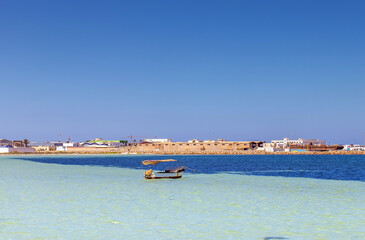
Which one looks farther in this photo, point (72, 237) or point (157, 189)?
point (157, 189)

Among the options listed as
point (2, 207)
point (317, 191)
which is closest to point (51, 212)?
point (2, 207)

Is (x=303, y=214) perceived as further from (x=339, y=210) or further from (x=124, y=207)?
(x=124, y=207)

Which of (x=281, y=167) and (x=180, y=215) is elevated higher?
(x=180, y=215)

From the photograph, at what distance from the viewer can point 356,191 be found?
1533 inches

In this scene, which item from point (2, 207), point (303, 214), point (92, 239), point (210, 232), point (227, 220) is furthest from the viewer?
point (2, 207)

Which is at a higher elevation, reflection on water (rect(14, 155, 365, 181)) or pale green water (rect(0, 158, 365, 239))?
pale green water (rect(0, 158, 365, 239))

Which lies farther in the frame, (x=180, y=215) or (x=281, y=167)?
(x=281, y=167)

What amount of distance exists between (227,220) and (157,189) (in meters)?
17.8

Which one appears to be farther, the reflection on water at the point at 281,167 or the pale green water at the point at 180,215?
the reflection on water at the point at 281,167

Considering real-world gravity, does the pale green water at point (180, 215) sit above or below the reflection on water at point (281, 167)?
above

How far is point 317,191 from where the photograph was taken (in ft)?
128

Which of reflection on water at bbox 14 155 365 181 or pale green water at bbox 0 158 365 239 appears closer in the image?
pale green water at bbox 0 158 365 239

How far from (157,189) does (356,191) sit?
62.0 ft

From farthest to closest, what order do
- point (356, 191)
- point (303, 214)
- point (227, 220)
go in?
1. point (356, 191)
2. point (303, 214)
3. point (227, 220)
